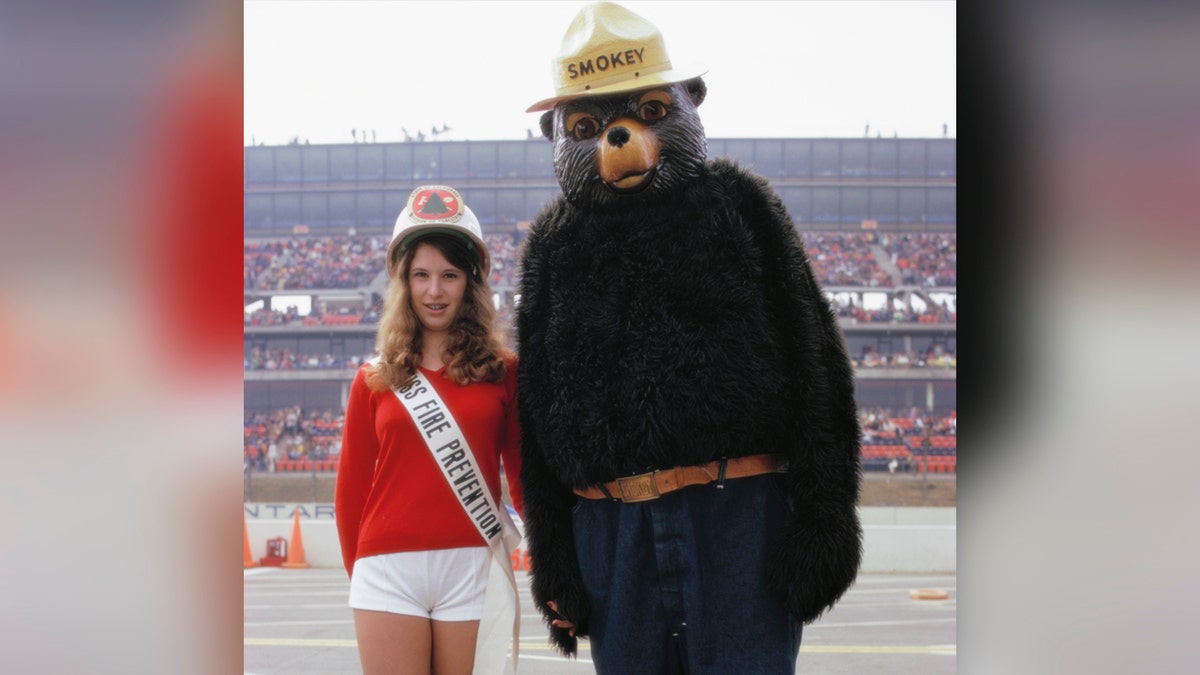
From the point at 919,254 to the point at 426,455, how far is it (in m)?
24.7

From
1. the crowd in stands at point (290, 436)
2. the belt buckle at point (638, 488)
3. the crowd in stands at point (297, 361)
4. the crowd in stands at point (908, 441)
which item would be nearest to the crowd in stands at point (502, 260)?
the crowd in stands at point (297, 361)

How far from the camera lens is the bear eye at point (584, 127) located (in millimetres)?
2283

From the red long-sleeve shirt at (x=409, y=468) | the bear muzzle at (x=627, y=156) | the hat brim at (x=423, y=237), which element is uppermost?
the bear muzzle at (x=627, y=156)

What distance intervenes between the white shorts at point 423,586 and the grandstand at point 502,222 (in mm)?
20771

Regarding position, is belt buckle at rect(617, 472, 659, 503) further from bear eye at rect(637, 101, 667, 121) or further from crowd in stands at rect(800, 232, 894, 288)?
crowd in stands at rect(800, 232, 894, 288)

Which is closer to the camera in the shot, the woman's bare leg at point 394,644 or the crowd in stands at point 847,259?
the woman's bare leg at point 394,644

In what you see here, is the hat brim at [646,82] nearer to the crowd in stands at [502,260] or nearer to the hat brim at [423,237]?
the hat brim at [423,237]

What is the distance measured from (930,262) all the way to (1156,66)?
25.4 meters

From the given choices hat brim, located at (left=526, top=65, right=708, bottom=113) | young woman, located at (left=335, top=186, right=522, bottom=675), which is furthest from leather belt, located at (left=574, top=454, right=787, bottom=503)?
hat brim, located at (left=526, top=65, right=708, bottom=113)

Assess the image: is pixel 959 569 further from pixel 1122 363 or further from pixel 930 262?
pixel 930 262

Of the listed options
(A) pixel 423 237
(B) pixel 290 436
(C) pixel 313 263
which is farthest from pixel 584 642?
(C) pixel 313 263

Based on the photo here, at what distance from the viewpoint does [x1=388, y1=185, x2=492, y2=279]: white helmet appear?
258cm

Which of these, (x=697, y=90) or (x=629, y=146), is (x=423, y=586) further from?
(x=697, y=90)

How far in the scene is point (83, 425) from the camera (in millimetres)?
1309
